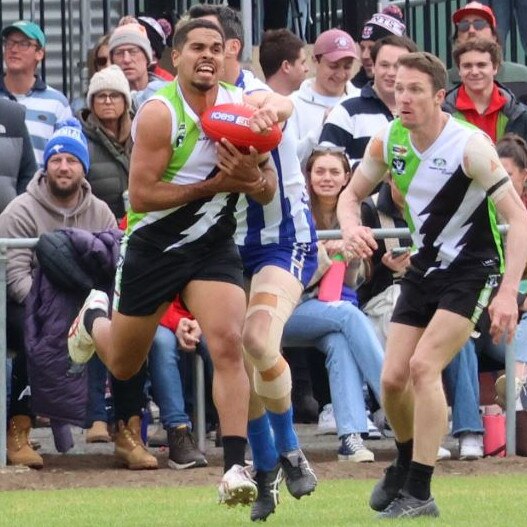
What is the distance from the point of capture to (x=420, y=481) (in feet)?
28.0

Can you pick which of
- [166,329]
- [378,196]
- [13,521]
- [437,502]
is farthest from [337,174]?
[13,521]

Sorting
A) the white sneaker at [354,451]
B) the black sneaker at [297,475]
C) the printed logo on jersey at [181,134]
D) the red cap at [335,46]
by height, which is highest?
the red cap at [335,46]

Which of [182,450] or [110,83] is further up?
[110,83]

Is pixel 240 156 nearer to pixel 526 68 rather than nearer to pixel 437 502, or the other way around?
pixel 437 502

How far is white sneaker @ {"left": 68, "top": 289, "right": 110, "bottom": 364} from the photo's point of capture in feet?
33.0

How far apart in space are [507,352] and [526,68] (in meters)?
4.12

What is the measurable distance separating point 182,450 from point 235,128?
3322 mm

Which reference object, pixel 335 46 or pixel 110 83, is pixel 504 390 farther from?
pixel 110 83

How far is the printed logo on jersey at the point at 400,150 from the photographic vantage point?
8.93 metres

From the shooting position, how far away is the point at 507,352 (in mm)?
11641

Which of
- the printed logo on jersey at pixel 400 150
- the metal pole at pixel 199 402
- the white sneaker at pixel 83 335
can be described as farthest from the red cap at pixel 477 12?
the printed logo on jersey at pixel 400 150

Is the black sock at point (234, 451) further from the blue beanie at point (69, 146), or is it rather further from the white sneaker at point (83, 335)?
the blue beanie at point (69, 146)

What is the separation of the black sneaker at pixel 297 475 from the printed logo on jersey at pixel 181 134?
5.57ft

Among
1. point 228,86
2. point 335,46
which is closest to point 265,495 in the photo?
point 228,86
